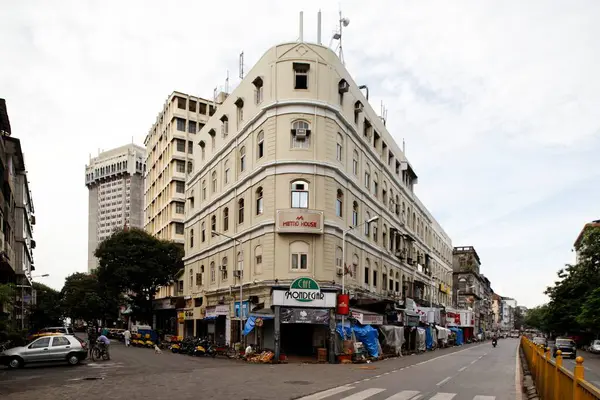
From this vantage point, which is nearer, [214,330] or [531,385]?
[531,385]

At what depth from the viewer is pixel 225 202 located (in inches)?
1874

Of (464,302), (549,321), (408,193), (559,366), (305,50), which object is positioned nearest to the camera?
(559,366)

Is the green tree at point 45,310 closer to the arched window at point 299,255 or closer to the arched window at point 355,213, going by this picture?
the arched window at point 355,213

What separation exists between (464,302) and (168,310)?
74886 millimetres

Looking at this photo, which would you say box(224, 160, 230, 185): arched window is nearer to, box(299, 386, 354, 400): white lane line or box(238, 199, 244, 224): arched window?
box(238, 199, 244, 224): arched window

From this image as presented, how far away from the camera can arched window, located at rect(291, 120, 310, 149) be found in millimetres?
38219

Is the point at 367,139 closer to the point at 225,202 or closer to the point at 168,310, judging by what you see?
the point at 225,202

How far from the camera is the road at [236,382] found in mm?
18641

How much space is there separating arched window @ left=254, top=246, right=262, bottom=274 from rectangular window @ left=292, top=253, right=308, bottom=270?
2.95m

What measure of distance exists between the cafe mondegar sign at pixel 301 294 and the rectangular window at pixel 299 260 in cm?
210

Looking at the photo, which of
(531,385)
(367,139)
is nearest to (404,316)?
(367,139)

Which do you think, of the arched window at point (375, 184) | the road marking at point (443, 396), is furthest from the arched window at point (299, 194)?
the road marking at point (443, 396)

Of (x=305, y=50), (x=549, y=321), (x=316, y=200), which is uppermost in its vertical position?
(x=305, y=50)

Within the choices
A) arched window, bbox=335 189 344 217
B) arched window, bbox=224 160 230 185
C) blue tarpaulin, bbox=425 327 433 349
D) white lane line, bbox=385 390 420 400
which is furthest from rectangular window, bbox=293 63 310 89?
blue tarpaulin, bbox=425 327 433 349
